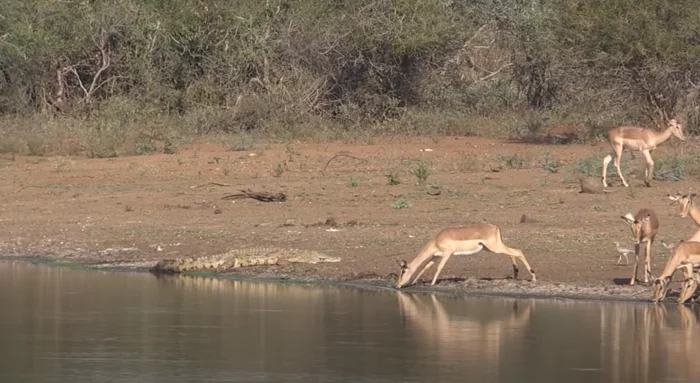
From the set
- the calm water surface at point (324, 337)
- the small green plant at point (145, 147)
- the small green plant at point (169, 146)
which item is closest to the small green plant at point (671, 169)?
the calm water surface at point (324, 337)

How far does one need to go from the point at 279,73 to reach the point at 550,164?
9.00m

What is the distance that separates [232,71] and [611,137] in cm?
1103

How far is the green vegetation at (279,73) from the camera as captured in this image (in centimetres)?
2777

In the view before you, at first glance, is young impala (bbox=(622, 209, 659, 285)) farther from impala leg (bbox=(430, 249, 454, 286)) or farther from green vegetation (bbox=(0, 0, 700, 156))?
green vegetation (bbox=(0, 0, 700, 156))

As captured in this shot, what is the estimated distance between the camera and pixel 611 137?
20.3 m

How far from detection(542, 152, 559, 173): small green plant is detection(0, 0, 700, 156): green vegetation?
4.15m

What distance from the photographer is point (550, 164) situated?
21781 mm

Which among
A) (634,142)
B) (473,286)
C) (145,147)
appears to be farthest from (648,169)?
(145,147)

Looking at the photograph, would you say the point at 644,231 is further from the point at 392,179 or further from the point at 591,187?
the point at 392,179

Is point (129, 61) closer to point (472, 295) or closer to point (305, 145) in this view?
point (305, 145)

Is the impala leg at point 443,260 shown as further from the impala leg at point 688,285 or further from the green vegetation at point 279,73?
the green vegetation at point 279,73

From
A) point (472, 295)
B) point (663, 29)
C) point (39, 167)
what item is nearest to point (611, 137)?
point (663, 29)

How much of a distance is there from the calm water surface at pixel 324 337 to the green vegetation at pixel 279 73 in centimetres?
1373

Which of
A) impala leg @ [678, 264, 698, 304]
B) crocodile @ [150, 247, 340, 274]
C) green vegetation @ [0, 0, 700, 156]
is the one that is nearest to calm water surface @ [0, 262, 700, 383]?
impala leg @ [678, 264, 698, 304]
